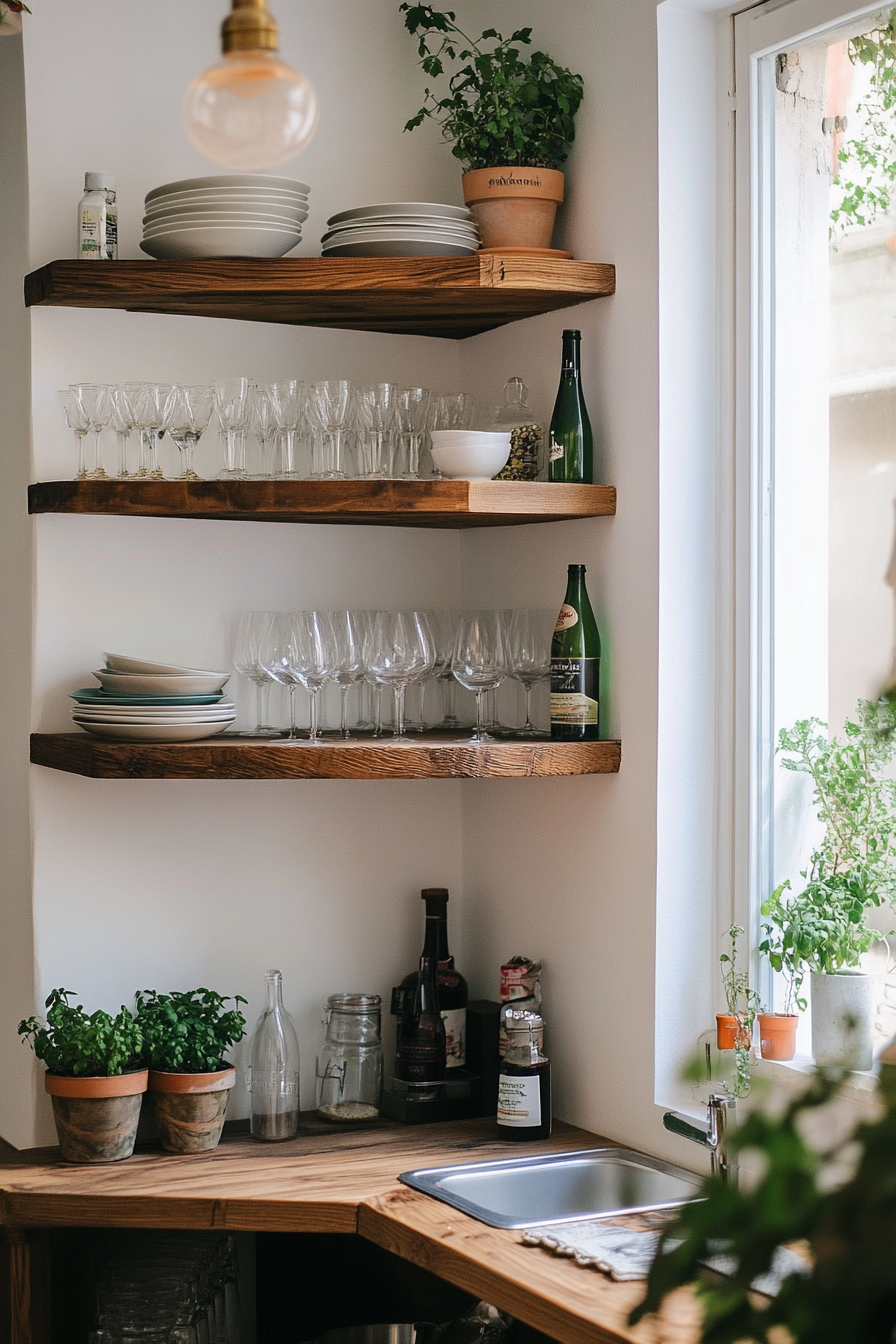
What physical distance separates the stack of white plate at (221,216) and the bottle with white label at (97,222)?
6 centimetres

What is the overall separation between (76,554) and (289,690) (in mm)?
421

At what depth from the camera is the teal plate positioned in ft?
7.29

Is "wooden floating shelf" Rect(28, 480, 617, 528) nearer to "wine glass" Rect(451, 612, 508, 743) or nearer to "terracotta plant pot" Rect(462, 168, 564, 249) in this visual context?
"wine glass" Rect(451, 612, 508, 743)

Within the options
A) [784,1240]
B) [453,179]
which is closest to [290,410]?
[453,179]

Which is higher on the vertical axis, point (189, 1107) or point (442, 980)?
point (442, 980)

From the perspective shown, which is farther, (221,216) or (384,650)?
(384,650)

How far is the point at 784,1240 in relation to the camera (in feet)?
1.86

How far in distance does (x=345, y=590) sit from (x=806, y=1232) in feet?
6.89

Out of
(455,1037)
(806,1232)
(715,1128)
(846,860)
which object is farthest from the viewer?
(455,1037)

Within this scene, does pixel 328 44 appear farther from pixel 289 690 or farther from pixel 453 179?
pixel 289 690

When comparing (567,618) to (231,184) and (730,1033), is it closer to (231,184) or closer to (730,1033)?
(730,1033)

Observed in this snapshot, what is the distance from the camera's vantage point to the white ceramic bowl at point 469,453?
227cm

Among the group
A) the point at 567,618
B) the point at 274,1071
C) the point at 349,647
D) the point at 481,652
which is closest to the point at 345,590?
the point at 349,647

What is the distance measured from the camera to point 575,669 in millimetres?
2273
